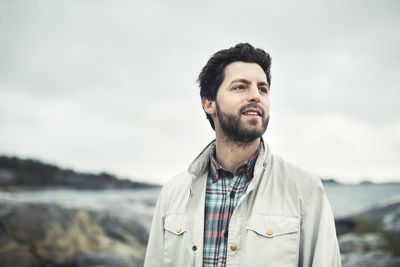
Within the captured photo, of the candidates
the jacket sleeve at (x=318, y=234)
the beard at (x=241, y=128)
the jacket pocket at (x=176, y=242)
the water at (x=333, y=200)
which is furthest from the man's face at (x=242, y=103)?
the water at (x=333, y=200)

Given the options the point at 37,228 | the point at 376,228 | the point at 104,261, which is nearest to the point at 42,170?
the point at 37,228

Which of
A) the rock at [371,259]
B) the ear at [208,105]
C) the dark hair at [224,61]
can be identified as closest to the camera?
the dark hair at [224,61]

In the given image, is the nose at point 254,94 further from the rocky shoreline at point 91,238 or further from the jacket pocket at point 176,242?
the rocky shoreline at point 91,238

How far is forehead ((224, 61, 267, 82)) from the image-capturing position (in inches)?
109

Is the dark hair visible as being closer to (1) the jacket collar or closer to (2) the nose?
(2) the nose

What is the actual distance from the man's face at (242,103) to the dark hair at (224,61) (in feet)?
0.21

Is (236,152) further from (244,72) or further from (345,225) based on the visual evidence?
(345,225)

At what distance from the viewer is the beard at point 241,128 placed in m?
2.57

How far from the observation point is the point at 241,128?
258cm

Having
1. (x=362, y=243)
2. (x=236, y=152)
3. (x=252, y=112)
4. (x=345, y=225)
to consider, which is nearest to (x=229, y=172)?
(x=236, y=152)

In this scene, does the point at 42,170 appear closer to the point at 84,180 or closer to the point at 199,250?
the point at 84,180

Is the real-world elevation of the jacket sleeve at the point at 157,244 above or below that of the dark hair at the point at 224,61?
below

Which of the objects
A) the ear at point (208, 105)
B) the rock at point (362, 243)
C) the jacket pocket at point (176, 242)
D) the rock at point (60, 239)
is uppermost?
the ear at point (208, 105)

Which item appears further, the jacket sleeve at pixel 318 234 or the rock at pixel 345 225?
the rock at pixel 345 225
